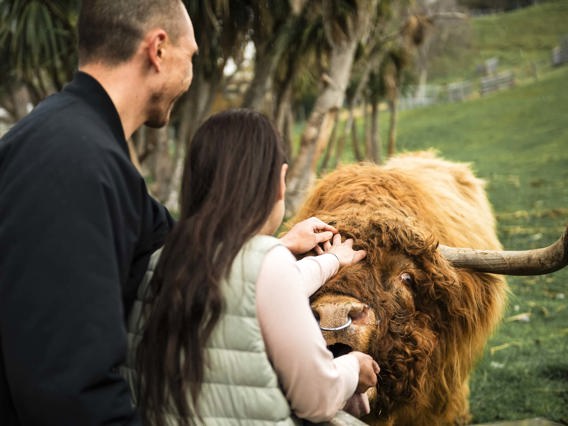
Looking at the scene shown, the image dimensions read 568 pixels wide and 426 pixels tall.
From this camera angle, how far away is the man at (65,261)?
1532 millimetres

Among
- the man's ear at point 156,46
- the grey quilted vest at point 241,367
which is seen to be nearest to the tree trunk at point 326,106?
the man's ear at point 156,46

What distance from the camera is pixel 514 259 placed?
11.1ft

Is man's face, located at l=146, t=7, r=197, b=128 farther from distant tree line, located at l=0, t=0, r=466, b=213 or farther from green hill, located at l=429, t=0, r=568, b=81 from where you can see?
green hill, located at l=429, t=0, r=568, b=81

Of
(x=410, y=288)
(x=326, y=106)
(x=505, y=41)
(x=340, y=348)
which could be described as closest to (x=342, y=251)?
(x=340, y=348)

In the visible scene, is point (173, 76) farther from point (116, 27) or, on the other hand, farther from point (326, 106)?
point (326, 106)

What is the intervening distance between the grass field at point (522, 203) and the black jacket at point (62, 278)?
12.8ft

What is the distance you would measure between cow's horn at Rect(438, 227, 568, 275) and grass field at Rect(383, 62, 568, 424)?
1462 mm

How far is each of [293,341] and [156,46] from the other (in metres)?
0.94

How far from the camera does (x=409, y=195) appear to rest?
4.02 meters

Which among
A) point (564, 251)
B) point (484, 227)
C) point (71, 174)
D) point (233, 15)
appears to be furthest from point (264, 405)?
point (233, 15)

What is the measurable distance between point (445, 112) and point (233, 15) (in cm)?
2631

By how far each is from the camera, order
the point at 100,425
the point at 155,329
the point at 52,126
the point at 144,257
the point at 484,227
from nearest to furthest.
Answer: the point at 100,425 < the point at 52,126 < the point at 155,329 < the point at 144,257 < the point at 484,227

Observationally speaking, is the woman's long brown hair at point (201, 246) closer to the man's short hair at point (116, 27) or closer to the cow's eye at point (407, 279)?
the man's short hair at point (116, 27)

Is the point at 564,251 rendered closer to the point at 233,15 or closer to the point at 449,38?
the point at 233,15
